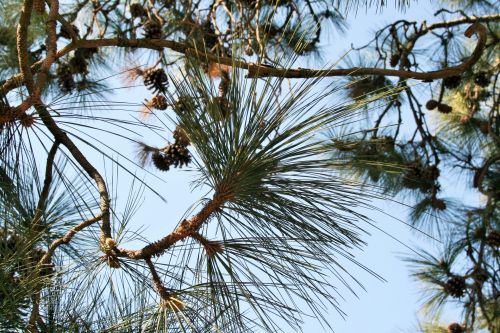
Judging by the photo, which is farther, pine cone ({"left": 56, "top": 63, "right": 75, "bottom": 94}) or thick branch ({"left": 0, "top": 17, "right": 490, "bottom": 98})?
pine cone ({"left": 56, "top": 63, "right": 75, "bottom": 94})

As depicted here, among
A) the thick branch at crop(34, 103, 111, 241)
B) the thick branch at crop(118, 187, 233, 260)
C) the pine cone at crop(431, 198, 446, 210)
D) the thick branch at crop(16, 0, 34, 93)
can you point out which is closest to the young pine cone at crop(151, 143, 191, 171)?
the pine cone at crop(431, 198, 446, 210)

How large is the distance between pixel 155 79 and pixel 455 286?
1.55 meters

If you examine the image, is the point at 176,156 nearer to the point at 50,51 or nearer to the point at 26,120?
the point at 50,51

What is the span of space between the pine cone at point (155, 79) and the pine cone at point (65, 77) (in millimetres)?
539

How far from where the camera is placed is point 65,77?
11.7ft

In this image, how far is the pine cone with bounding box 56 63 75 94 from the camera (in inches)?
140

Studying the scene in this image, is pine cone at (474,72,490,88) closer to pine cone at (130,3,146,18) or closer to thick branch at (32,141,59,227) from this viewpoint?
pine cone at (130,3,146,18)

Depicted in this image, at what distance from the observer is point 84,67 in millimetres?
3676

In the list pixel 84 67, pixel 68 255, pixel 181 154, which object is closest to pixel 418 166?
pixel 181 154

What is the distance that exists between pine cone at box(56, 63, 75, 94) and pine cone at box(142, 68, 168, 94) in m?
0.54

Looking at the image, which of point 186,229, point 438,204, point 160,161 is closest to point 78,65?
point 160,161

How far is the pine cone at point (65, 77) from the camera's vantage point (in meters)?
3.56

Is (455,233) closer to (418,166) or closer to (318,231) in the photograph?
(418,166)

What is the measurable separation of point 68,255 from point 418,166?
1.97 m
